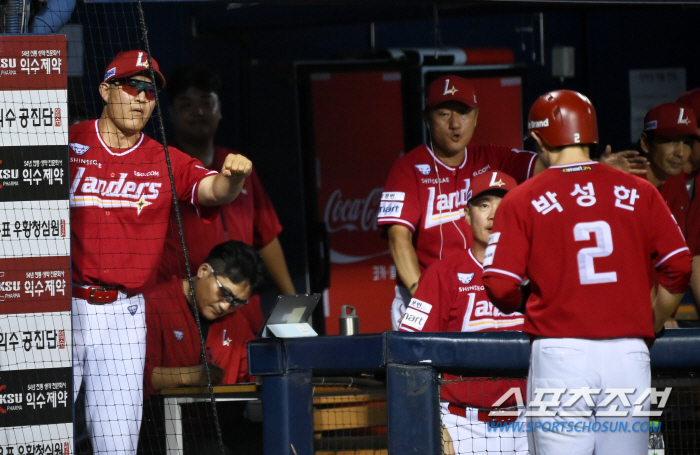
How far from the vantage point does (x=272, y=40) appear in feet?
22.6

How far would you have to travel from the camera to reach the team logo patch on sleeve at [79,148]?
386 cm

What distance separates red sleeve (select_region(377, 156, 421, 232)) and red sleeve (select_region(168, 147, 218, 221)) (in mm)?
841

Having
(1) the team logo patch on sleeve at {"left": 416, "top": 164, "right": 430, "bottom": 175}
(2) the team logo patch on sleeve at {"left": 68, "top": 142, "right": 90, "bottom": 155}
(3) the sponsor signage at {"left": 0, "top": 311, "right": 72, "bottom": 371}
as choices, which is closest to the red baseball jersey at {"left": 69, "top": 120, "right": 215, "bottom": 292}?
(2) the team logo patch on sleeve at {"left": 68, "top": 142, "right": 90, "bottom": 155}

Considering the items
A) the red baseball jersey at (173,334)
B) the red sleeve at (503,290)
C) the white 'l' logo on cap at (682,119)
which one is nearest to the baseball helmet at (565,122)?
the red sleeve at (503,290)

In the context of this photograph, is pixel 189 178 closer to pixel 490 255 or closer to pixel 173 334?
pixel 173 334

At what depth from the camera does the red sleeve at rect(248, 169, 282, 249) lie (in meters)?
A: 5.22

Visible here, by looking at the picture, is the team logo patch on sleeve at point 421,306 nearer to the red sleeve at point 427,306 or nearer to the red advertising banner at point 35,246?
the red sleeve at point 427,306

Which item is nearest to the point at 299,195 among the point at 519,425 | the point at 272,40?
the point at 272,40

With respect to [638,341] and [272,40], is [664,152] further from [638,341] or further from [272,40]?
[272,40]

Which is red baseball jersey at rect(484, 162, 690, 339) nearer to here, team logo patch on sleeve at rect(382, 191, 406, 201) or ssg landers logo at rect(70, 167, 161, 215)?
team logo patch on sleeve at rect(382, 191, 406, 201)

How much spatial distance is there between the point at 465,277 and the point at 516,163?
1.01 m

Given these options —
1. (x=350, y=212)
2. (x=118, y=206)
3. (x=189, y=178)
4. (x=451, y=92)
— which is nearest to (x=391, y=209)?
(x=451, y=92)

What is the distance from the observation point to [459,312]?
144 inches

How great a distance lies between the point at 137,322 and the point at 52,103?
0.96 m
